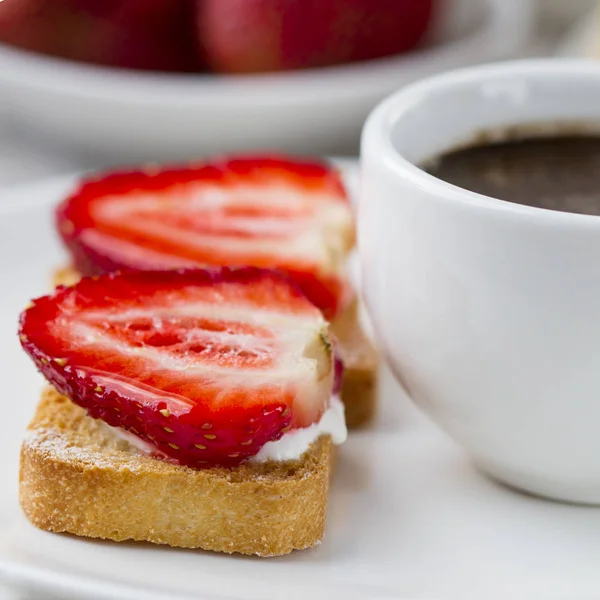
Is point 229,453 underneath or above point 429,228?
underneath

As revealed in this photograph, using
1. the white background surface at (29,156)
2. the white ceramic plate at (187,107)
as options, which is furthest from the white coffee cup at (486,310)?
the white background surface at (29,156)

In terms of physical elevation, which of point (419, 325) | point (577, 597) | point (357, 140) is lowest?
point (357, 140)

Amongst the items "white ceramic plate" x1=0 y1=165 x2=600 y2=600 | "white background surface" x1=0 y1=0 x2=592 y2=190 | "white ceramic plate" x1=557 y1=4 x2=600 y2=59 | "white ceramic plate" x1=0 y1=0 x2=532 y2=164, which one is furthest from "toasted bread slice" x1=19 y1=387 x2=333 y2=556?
"white ceramic plate" x1=557 y1=4 x2=600 y2=59

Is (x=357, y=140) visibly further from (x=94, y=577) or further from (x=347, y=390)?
(x=94, y=577)

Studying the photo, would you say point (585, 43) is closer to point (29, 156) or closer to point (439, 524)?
point (29, 156)

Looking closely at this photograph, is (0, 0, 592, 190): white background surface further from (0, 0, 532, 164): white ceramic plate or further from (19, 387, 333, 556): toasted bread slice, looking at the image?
(19, 387, 333, 556): toasted bread slice

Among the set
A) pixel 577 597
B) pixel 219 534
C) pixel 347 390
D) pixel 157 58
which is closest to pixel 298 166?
pixel 347 390
